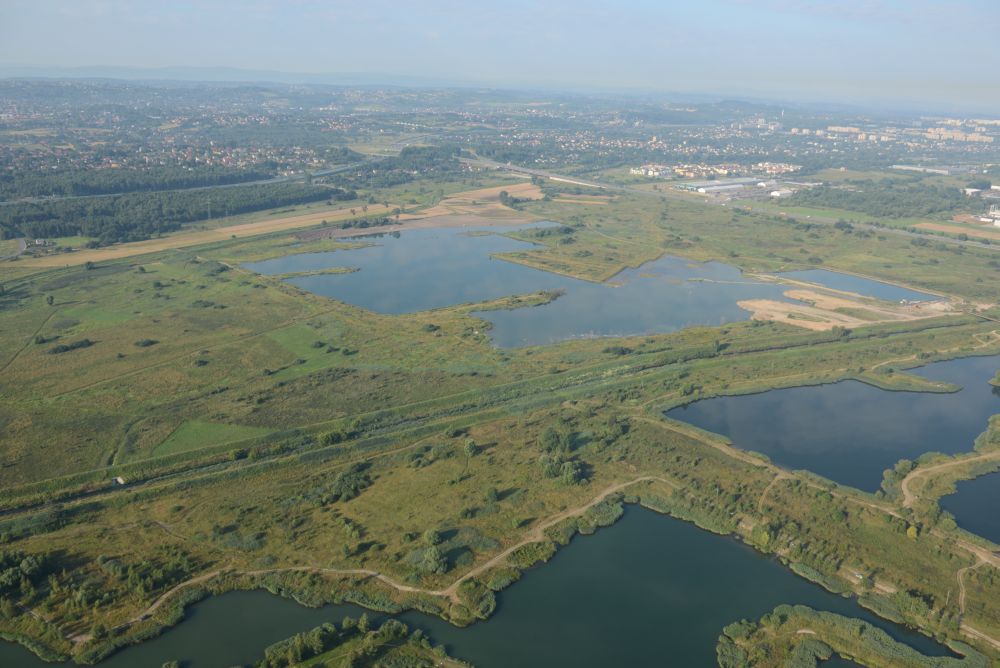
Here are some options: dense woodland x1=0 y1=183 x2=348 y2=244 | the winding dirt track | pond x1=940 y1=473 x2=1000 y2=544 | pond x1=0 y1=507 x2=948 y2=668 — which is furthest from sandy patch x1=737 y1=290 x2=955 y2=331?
dense woodland x1=0 y1=183 x2=348 y2=244

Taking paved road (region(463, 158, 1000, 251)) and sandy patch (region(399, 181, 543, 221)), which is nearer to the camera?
paved road (region(463, 158, 1000, 251))

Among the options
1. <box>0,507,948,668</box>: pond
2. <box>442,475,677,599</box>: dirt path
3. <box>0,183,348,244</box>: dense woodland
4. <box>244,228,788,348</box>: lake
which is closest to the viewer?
<box>0,507,948,668</box>: pond

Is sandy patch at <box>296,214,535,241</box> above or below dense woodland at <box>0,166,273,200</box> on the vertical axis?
below

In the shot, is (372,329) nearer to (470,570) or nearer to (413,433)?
(413,433)

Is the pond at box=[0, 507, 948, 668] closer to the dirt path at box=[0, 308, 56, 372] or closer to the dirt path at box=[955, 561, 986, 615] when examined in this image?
the dirt path at box=[955, 561, 986, 615]

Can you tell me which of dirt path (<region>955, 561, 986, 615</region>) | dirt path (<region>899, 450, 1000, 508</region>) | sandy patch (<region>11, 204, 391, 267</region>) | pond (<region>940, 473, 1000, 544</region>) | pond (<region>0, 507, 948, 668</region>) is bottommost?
pond (<region>0, 507, 948, 668</region>)

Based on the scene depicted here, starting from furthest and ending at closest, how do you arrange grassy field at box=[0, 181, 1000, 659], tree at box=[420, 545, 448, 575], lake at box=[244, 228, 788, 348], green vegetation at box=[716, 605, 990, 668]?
lake at box=[244, 228, 788, 348], tree at box=[420, 545, 448, 575], grassy field at box=[0, 181, 1000, 659], green vegetation at box=[716, 605, 990, 668]

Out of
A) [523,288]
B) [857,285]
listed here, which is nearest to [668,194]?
[857,285]

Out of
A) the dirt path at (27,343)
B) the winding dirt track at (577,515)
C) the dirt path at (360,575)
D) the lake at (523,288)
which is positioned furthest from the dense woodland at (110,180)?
the winding dirt track at (577,515)
